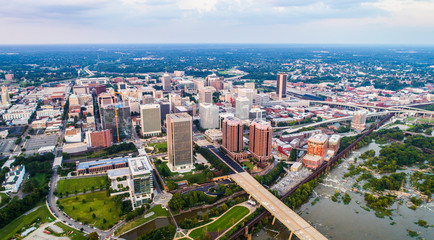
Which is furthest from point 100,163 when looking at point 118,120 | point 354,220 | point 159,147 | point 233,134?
point 354,220

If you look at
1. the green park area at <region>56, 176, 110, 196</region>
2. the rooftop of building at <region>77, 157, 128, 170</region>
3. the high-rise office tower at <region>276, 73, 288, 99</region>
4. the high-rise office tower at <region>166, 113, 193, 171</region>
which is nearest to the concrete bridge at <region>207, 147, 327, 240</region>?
the high-rise office tower at <region>166, 113, 193, 171</region>

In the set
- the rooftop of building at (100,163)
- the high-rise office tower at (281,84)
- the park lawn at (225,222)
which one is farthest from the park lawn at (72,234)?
the high-rise office tower at (281,84)

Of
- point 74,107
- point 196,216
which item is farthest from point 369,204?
point 74,107

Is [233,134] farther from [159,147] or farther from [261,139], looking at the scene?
[159,147]

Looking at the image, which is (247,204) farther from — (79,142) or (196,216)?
(79,142)

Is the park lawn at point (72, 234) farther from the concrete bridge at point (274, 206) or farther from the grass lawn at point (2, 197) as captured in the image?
the concrete bridge at point (274, 206)

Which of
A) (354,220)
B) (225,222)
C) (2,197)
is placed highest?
(2,197)
